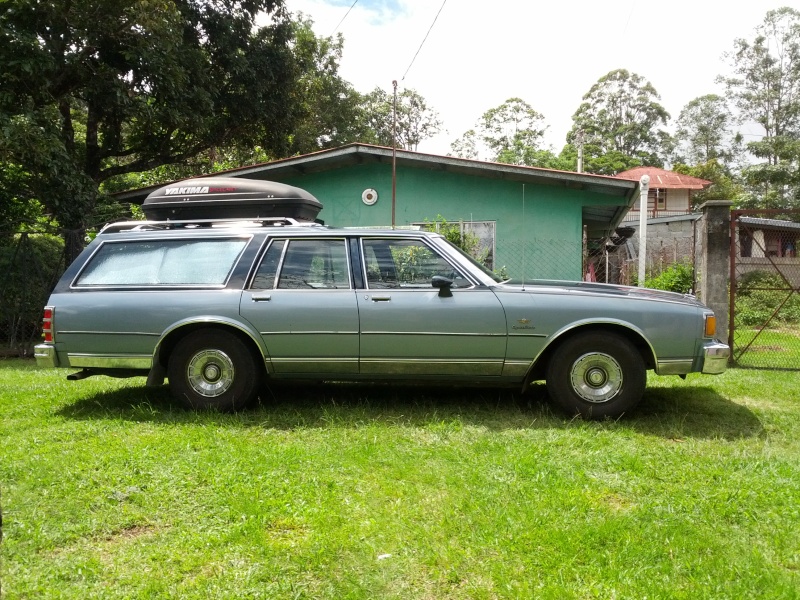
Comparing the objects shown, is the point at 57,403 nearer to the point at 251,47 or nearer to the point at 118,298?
the point at 118,298

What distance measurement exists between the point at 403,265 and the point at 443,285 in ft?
1.47

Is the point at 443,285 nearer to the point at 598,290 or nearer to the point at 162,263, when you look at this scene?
the point at 598,290

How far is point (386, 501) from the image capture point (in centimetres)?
366

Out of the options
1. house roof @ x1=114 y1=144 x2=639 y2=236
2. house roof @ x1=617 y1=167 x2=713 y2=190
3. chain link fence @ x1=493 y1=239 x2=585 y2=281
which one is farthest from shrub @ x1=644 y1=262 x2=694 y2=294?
house roof @ x1=617 y1=167 x2=713 y2=190

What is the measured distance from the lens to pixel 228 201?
279 inches

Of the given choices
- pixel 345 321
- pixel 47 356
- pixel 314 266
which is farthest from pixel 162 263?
pixel 345 321

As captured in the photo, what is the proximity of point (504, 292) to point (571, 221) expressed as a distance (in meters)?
6.62

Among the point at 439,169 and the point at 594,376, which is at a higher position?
the point at 439,169

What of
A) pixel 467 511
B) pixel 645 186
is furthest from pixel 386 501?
pixel 645 186

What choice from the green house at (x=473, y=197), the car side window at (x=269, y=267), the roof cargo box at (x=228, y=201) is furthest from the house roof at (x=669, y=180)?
the car side window at (x=269, y=267)

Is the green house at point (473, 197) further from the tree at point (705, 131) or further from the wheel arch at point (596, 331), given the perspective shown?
the tree at point (705, 131)

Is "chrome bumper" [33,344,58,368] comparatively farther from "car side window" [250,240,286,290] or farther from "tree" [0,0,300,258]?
"tree" [0,0,300,258]

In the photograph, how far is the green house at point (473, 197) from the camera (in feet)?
37.6

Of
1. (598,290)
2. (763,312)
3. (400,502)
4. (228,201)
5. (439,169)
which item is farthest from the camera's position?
(763,312)
